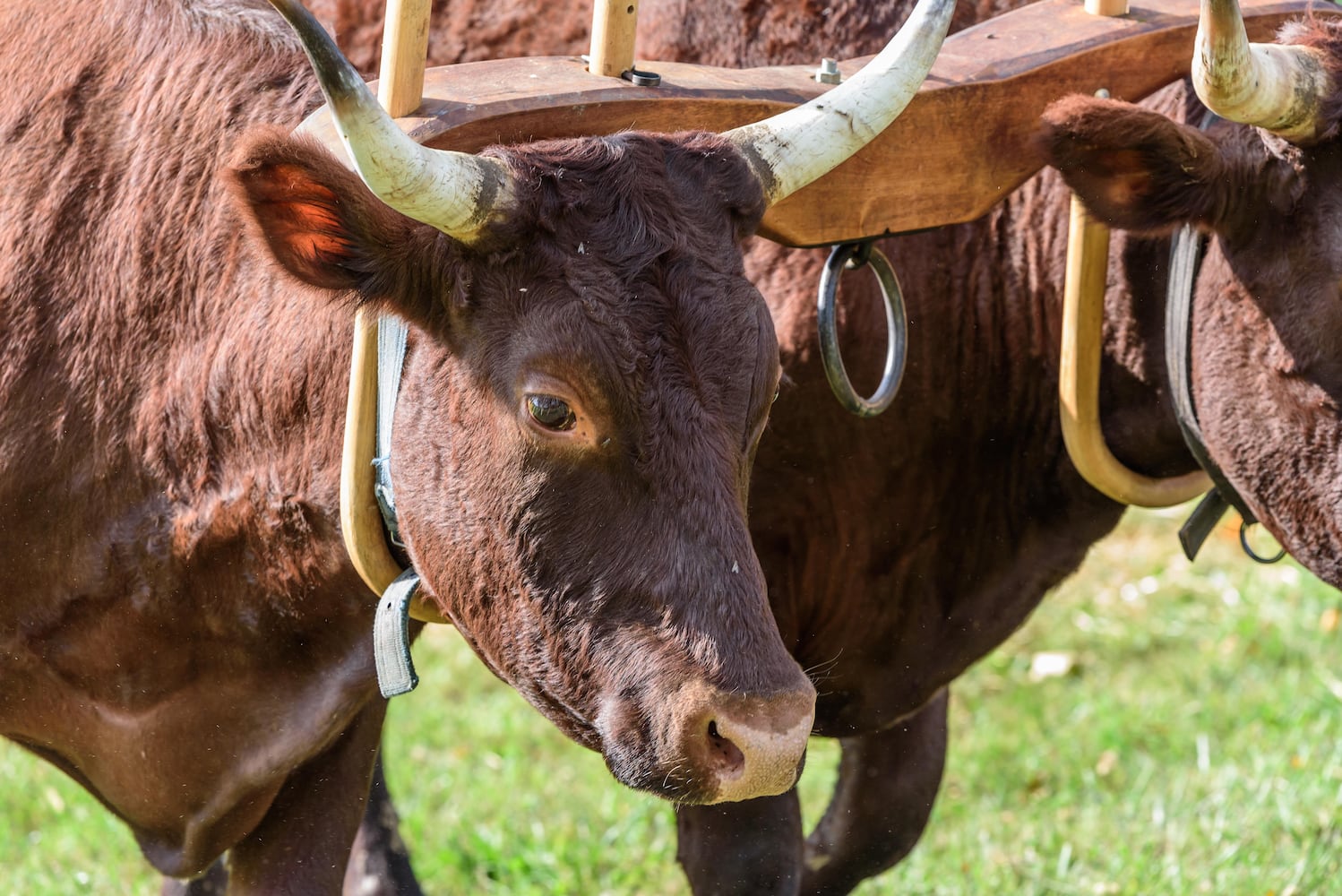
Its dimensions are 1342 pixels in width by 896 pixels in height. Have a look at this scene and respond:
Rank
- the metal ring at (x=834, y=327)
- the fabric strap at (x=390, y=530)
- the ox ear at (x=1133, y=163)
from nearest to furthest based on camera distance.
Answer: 1. the fabric strap at (x=390, y=530)
2. the ox ear at (x=1133, y=163)
3. the metal ring at (x=834, y=327)

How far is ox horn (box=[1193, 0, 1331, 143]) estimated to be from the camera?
3.00m

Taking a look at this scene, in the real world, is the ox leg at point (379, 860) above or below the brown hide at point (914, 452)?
below

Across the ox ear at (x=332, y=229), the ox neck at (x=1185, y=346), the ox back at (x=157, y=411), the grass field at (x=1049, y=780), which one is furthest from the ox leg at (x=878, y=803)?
the ox ear at (x=332, y=229)

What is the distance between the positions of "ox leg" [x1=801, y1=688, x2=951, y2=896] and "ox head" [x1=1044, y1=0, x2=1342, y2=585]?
4.41 feet

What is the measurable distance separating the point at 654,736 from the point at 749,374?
59cm

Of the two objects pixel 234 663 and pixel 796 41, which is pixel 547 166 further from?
pixel 796 41

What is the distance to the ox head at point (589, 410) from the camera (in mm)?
2523

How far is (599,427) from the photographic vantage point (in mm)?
2561

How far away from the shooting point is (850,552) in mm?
3906

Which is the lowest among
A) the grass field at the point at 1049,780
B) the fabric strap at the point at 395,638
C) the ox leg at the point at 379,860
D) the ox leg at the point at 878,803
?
the grass field at the point at 1049,780

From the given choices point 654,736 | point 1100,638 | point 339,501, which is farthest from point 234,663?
point 1100,638

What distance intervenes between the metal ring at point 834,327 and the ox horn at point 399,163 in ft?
3.40

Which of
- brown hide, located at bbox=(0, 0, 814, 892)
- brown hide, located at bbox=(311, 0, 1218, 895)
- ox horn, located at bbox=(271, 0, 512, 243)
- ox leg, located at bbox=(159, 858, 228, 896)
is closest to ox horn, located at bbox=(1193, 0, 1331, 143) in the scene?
brown hide, located at bbox=(311, 0, 1218, 895)

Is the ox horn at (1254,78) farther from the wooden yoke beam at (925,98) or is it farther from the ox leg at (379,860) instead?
the ox leg at (379,860)
